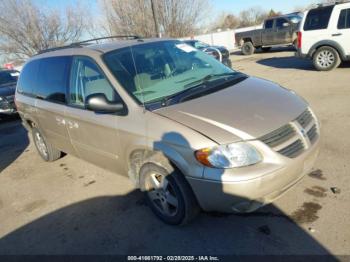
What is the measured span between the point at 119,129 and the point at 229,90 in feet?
4.15

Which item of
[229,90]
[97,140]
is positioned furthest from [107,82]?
[229,90]

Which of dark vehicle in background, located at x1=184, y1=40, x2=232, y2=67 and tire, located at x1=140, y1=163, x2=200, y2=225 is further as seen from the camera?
dark vehicle in background, located at x1=184, y1=40, x2=232, y2=67

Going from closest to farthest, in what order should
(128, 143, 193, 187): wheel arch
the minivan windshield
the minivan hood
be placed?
1. the minivan hood
2. (128, 143, 193, 187): wheel arch
3. the minivan windshield

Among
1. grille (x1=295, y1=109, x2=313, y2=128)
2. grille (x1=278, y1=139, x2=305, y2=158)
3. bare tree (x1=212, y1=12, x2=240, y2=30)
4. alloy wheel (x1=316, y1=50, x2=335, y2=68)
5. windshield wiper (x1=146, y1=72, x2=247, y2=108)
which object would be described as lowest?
bare tree (x1=212, y1=12, x2=240, y2=30)

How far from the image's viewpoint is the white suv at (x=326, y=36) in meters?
9.14

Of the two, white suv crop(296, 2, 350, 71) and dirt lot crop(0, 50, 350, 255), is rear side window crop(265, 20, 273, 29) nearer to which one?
white suv crop(296, 2, 350, 71)

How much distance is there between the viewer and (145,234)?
330 cm

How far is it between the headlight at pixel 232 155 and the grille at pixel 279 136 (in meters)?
0.15

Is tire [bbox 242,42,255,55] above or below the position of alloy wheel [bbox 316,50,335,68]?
below

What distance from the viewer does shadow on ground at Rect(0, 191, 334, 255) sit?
2.91 meters

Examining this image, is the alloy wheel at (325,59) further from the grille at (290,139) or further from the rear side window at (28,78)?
the rear side window at (28,78)

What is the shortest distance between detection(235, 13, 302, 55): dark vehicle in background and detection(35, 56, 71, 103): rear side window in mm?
14959

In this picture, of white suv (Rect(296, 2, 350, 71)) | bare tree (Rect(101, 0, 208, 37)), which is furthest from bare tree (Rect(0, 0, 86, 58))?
white suv (Rect(296, 2, 350, 71))

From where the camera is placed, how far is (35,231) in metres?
3.69
